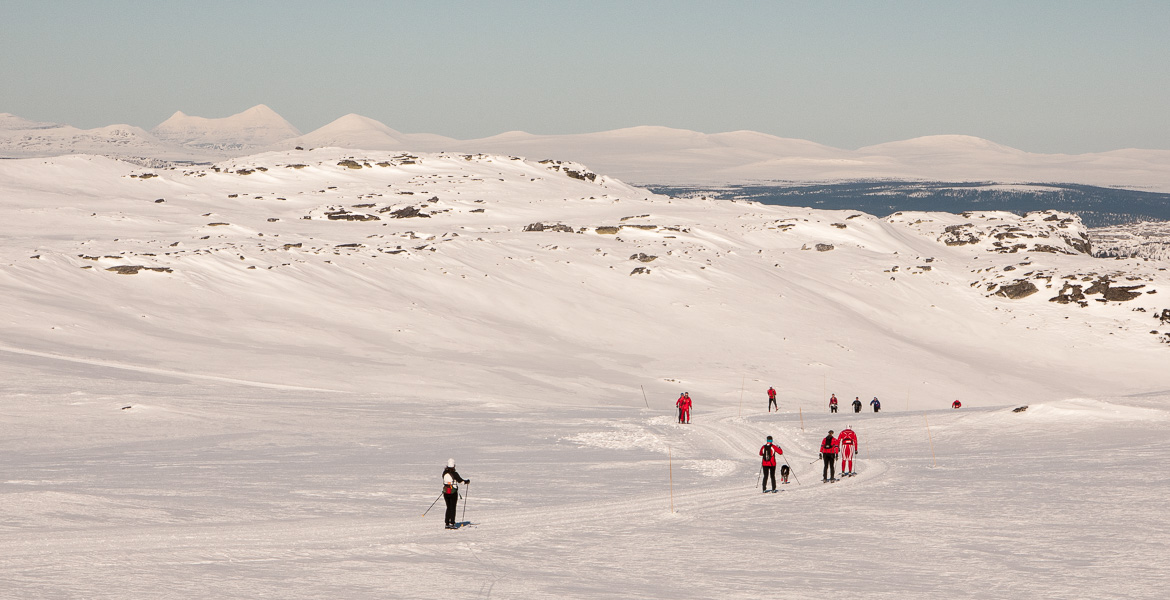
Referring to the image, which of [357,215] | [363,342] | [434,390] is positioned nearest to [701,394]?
[434,390]

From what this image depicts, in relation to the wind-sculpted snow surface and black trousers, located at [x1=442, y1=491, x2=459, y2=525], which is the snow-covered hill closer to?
the wind-sculpted snow surface

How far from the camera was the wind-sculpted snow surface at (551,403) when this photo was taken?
14469mm

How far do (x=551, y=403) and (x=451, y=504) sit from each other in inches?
864

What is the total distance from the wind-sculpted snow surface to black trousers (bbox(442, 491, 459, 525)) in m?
0.40

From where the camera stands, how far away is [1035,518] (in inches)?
685

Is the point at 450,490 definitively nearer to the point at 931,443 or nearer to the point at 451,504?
Result: the point at 451,504

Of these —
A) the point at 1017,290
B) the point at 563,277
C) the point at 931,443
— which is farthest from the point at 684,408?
the point at 1017,290

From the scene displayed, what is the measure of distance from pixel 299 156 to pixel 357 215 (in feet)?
158

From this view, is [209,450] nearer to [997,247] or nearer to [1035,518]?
[1035,518]

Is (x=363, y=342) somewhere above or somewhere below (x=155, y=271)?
below

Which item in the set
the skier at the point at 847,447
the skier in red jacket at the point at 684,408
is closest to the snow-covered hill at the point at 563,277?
the skier in red jacket at the point at 684,408

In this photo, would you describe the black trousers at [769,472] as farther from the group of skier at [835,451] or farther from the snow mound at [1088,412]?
the snow mound at [1088,412]

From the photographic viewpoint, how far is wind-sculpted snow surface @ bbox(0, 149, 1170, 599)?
1447 cm

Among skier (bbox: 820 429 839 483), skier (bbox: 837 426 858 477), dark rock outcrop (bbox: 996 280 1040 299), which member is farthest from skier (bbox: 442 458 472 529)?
dark rock outcrop (bbox: 996 280 1040 299)
